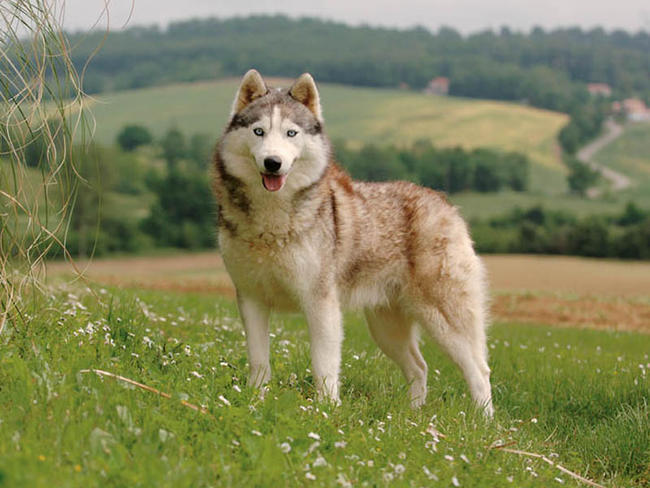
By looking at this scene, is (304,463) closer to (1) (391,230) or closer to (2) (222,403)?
(2) (222,403)

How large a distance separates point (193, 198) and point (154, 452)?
55.4 m

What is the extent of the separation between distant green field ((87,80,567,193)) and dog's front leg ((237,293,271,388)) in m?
64.3

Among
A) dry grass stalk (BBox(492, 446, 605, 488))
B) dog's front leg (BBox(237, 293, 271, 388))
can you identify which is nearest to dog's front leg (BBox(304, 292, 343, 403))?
dog's front leg (BBox(237, 293, 271, 388))

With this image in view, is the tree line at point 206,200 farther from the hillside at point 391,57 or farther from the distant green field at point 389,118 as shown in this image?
the hillside at point 391,57

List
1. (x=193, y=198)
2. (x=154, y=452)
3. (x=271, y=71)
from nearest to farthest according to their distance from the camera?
(x=154, y=452), (x=193, y=198), (x=271, y=71)

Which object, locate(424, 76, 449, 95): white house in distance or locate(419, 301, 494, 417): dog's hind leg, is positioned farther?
locate(424, 76, 449, 95): white house in distance

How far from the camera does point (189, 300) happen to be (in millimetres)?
11797

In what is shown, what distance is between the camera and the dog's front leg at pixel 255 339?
5949 millimetres

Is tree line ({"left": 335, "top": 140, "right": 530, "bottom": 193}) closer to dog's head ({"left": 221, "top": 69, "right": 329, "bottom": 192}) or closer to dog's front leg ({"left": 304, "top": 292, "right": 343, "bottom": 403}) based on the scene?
dog's head ({"left": 221, "top": 69, "right": 329, "bottom": 192})

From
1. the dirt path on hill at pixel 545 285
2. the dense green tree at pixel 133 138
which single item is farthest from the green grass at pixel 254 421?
the dense green tree at pixel 133 138

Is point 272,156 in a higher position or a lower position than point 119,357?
higher

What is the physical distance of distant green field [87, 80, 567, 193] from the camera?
7675 centimetres

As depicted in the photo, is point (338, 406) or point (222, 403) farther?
point (338, 406)

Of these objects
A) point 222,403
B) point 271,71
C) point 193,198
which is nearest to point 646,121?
point 271,71
